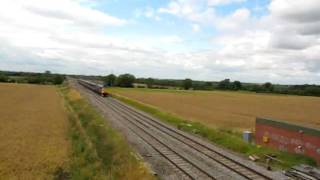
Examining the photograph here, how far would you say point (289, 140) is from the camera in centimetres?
→ 2231

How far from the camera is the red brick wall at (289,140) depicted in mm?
20011

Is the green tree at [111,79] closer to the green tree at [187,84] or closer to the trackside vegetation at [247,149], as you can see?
the green tree at [187,84]

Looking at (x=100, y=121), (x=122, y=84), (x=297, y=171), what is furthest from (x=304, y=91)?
(x=297, y=171)

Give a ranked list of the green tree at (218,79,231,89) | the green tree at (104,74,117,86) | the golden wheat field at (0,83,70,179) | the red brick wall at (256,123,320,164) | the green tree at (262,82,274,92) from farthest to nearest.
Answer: the green tree at (218,79,231,89) < the green tree at (262,82,274,92) < the green tree at (104,74,117,86) < the red brick wall at (256,123,320,164) < the golden wheat field at (0,83,70,179)

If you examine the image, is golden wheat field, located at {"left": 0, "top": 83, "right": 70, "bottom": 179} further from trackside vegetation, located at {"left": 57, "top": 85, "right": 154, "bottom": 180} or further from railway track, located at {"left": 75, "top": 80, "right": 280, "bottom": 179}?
railway track, located at {"left": 75, "top": 80, "right": 280, "bottom": 179}

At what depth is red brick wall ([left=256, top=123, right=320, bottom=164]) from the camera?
20.0 m

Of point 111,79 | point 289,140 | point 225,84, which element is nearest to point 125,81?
point 111,79

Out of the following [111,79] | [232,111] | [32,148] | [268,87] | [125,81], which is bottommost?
[232,111]

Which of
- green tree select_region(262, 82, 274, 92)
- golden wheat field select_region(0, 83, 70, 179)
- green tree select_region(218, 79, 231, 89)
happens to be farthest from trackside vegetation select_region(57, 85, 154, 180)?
green tree select_region(218, 79, 231, 89)

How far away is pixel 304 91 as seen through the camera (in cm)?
16850

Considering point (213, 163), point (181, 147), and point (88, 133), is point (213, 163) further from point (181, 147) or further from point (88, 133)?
point (88, 133)

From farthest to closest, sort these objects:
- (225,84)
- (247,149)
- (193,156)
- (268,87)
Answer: (225,84) < (268,87) < (247,149) < (193,156)

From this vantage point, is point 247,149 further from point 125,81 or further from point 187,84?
point 187,84

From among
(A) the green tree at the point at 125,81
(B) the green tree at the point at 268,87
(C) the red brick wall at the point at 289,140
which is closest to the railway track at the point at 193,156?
(C) the red brick wall at the point at 289,140
